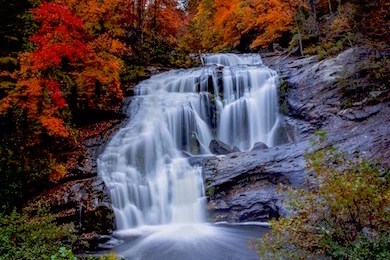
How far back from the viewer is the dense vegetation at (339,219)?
5616 mm

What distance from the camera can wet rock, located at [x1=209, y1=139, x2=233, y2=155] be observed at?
1602 cm

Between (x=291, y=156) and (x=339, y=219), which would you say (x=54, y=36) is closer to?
(x=291, y=156)

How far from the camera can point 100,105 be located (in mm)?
18156

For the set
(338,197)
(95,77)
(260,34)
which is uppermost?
(260,34)

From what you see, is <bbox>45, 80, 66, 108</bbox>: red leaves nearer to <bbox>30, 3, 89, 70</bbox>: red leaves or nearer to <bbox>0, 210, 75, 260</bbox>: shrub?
<bbox>30, 3, 89, 70</bbox>: red leaves

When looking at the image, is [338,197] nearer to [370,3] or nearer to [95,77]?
[370,3]

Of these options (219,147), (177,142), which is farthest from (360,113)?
(177,142)

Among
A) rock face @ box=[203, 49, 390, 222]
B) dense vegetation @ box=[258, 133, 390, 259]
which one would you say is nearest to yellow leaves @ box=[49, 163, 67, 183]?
rock face @ box=[203, 49, 390, 222]

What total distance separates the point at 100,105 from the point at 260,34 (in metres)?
15.9

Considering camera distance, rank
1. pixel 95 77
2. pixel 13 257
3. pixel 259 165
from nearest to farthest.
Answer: pixel 13 257
pixel 259 165
pixel 95 77

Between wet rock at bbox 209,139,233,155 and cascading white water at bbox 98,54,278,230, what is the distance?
0.40m

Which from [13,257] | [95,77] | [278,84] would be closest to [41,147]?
[95,77]

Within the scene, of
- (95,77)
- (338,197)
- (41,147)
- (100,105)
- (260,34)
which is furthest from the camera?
(260,34)

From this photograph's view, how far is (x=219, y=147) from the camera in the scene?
1614 centimetres
